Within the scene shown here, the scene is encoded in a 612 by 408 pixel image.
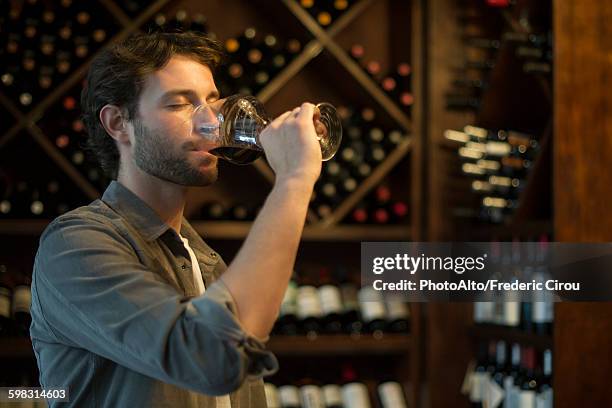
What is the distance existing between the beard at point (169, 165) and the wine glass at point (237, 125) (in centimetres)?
3

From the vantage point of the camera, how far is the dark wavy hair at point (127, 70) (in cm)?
111

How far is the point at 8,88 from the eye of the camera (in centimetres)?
252

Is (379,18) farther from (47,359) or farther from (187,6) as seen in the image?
(47,359)

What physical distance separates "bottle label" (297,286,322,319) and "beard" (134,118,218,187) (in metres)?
1.51

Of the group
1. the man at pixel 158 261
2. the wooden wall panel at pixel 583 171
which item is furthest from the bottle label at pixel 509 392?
Answer: the man at pixel 158 261

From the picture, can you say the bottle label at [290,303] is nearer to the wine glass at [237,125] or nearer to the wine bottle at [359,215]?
the wine bottle at [359,215]

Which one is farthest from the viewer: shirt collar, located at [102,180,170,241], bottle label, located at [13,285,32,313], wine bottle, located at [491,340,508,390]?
wine bottle, located at [491,340,508,390]

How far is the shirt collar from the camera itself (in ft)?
3.46

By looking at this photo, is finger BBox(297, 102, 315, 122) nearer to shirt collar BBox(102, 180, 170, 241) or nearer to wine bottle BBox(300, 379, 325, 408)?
shirt collar BBox(102, 180, 170, 241)

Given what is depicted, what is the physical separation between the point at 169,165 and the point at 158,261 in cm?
A: 12

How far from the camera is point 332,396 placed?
258cm

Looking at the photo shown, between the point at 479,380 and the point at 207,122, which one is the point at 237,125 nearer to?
the point at 207,122

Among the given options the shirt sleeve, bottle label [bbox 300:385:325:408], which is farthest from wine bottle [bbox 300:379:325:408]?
the shirt sleeve

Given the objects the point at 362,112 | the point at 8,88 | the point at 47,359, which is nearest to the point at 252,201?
the point at 362,112
